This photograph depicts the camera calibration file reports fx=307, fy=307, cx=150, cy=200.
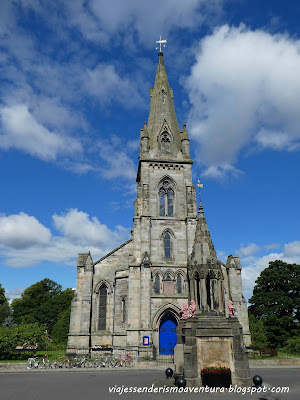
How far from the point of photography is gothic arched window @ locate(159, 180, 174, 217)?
104 feet

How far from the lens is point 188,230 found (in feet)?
97.8

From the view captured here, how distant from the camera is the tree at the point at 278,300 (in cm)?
4028

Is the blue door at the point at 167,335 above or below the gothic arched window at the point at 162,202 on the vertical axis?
below

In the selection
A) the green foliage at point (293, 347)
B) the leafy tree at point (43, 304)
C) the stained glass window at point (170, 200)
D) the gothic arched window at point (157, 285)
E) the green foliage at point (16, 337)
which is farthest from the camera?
the leafy tree at point (43, 304)

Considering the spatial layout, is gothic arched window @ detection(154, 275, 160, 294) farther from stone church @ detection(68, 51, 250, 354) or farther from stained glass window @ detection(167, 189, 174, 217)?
stained glass window @ detection(167, 189, 174, 217)

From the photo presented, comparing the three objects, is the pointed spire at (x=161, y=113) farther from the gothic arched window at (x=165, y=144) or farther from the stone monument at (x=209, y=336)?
the stone monument at (x=209, y=336)

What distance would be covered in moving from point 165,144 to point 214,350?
2516 cm

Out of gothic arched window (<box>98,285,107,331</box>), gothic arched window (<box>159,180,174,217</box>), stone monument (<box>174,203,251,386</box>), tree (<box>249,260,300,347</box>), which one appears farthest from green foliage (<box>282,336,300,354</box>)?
stone monument (<box>174,203,251,386</box>)

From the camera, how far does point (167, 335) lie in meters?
27.0

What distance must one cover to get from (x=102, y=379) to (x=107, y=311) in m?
13.6

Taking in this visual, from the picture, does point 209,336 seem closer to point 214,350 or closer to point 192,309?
point 214,350

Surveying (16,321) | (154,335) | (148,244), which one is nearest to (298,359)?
(154,335)

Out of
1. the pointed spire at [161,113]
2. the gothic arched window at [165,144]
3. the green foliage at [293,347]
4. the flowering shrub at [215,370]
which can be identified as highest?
the pointed spire at [161,113]

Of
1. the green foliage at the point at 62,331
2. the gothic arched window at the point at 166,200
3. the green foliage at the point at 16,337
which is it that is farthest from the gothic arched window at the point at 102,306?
the green foliage at the point at 62,331
